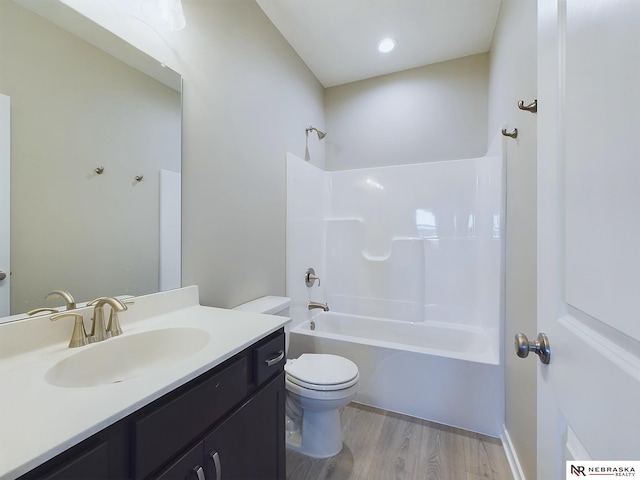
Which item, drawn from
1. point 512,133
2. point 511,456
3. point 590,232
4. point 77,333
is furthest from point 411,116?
point 77,333

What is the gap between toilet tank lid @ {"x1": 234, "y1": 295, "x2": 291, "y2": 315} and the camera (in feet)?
5.36

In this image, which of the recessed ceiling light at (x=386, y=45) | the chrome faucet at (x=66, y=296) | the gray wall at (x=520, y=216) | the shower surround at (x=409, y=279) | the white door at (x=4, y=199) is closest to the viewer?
the white door at (x=4, y=199)

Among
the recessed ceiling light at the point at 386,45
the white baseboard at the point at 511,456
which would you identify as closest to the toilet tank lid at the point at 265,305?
the white baseboard at the point at 511,456

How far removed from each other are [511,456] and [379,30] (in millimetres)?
2914

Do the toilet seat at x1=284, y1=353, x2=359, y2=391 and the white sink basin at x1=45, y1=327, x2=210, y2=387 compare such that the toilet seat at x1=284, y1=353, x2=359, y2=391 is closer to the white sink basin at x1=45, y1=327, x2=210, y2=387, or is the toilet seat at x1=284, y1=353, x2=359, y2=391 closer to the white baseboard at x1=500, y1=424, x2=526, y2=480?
the white sink basin at x1=45, y1=327, x2=210, y2=387

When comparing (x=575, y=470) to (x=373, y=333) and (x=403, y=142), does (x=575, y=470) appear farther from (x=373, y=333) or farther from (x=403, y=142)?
(x=403, y=142)

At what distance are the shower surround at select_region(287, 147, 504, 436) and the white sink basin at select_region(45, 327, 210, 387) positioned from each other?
1226 mm

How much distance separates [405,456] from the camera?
59.7 inches

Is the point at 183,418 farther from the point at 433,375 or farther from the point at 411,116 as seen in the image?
the point at 411,116

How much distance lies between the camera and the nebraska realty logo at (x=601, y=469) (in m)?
0.36

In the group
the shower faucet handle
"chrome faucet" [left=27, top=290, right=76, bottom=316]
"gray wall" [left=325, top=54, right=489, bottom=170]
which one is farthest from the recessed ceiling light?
"chrome faucet" [left=27, top=290, right=76, bottom=316]

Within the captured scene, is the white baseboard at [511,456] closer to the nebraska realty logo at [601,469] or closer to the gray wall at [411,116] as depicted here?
the nebraska realty logo at [601,469]

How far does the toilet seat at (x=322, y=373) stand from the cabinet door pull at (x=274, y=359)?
1.56 feet

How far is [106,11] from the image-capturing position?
1.04 meters
